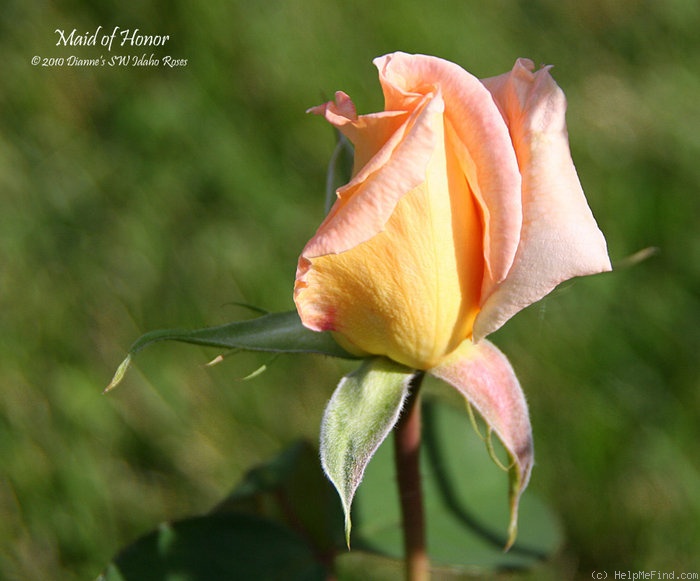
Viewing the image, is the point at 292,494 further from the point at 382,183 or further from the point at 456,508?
the point at 382,183

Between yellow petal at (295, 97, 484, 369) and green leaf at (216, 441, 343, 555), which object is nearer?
yellow petal at (295, 97, 484, 369)

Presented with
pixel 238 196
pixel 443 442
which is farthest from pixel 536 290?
pixel 238 196

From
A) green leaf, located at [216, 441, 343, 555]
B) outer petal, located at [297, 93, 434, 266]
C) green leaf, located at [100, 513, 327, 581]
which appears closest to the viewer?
outer petal, located at [297, 93, 434, 266]

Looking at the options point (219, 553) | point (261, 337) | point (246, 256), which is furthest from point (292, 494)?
point (246, 256)

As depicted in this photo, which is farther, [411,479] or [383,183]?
[411,479]

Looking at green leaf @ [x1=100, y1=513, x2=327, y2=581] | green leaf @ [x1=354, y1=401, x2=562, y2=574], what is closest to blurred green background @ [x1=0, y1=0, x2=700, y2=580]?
green leaf @ [x1=354, y1=401, x2=562, y2=574]

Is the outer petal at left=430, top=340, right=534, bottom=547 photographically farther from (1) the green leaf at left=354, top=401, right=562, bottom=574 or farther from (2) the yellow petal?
(1) the green leaf at left=354, top=401, right=562, bottom=574

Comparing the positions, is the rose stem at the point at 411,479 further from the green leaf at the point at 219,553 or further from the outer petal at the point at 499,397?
the green leaf at the point at 219,553
